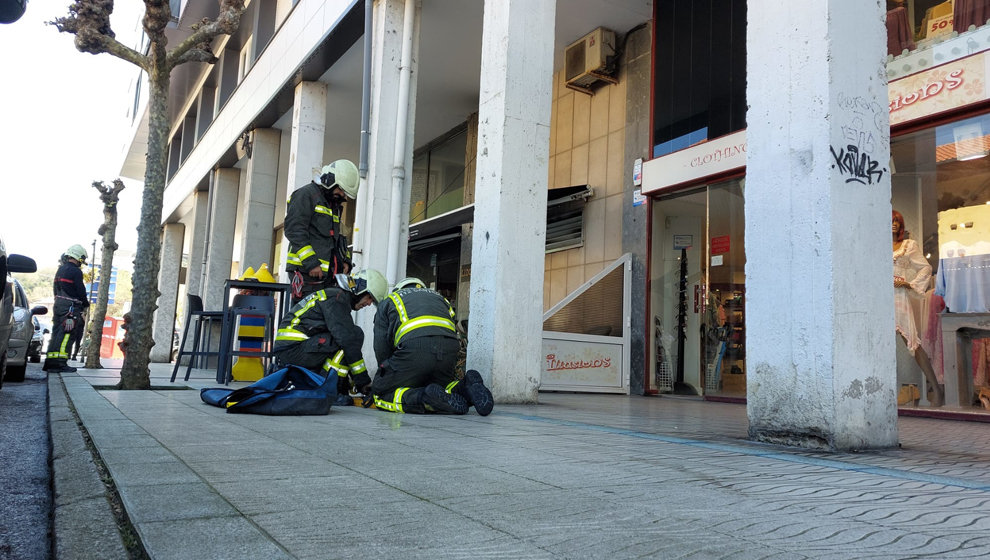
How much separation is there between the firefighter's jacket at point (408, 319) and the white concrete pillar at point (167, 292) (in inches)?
561

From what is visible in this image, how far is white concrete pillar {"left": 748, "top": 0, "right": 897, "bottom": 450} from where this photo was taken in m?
3.73

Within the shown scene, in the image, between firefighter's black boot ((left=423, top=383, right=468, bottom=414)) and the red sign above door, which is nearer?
firefighter's black boot ((left=423, top=383, right=468, bottom=414))

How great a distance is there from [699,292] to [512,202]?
4.27 meters

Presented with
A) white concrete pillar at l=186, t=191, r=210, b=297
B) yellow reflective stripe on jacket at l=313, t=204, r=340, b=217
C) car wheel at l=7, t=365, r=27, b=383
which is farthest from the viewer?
white concrete pillar at l=186, t=191, r=210, b=297

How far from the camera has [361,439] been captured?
12.2 feet

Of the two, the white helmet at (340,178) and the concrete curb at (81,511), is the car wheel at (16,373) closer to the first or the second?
the white helmet at (340,178)

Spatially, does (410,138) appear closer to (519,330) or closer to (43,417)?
(519,330)

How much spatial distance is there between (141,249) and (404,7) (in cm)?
501

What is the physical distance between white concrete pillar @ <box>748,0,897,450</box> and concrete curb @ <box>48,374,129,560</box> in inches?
129

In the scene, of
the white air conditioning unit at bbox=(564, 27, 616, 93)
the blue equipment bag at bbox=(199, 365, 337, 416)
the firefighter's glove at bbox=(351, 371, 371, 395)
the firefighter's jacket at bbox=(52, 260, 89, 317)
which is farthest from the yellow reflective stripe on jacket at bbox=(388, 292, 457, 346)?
the firefighter's jacket at bbox=(52, 260, 89, 317)

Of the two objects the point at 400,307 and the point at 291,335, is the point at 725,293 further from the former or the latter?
the point at 291,335

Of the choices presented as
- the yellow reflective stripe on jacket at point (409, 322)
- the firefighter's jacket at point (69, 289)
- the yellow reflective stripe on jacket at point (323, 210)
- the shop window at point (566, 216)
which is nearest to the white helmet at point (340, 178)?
the yellow reflective stripe on jacket at point (323, 210)

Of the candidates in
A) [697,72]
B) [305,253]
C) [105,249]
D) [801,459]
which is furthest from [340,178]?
[105,249]

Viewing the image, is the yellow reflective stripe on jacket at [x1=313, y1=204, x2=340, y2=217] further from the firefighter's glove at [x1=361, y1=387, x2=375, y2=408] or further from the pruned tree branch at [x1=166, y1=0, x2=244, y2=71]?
the pruned tree branch at [x1=166, y1=0, x2=244, y2=71]
